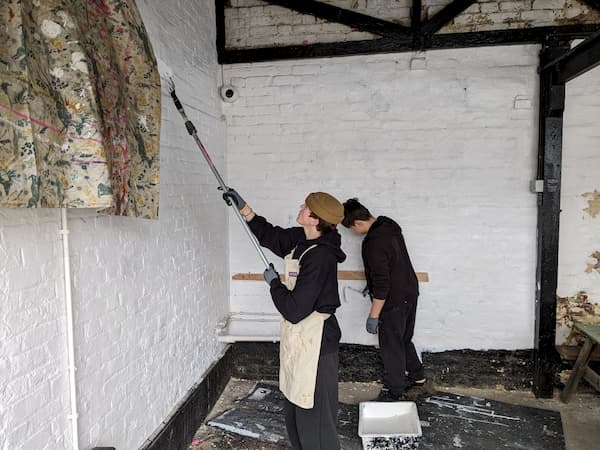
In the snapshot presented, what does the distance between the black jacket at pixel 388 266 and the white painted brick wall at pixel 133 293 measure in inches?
46.4

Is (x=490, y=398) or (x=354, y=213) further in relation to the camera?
(x=490, y=398)

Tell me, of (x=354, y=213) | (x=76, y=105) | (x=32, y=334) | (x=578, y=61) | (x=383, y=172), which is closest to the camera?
(x=76, y=105)

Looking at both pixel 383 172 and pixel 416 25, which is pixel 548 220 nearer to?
pixel 383 172

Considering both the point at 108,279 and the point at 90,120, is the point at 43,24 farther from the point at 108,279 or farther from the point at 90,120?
the point at 108,279

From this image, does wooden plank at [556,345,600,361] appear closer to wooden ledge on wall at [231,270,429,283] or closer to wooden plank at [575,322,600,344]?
wooden plank at [575,322,600,344]

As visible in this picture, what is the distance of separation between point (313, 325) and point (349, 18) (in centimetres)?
240

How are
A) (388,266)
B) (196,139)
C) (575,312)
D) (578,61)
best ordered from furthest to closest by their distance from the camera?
(575,312) < (388,266) < (578,61) < (196,139)

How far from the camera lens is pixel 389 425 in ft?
9.52

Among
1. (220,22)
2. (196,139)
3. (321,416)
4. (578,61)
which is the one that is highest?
(220,22)

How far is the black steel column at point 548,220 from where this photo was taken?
10.3 ft

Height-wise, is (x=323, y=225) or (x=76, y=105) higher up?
(x=76, y=105)

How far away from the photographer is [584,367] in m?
3.14

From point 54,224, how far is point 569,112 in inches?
133

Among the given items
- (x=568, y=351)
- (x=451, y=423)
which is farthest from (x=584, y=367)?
(x=451, y=423)
